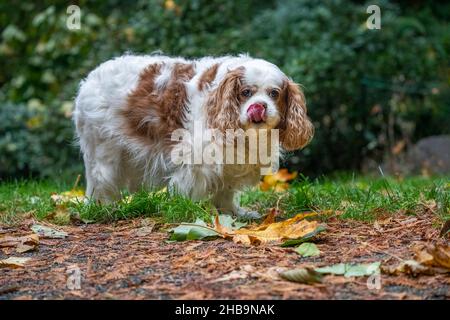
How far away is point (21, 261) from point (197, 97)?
5.71 feet

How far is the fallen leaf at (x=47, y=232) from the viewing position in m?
3.77

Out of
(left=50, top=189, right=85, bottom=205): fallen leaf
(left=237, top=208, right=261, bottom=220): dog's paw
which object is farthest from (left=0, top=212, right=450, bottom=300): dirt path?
(left=50, top=189, right=85, bottom=205): fallen leaf

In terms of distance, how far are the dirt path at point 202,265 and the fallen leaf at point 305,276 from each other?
0.09 feet

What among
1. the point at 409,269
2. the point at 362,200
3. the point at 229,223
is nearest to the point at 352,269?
the point at 409,269

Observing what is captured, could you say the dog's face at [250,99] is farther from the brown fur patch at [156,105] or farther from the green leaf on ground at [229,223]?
the green leaf on ground at [229,223]

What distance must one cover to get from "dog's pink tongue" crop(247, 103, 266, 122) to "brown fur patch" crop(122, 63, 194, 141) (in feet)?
1.84

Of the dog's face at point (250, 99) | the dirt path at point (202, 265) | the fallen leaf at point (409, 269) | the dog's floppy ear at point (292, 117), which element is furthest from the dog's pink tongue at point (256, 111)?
the fallen leaf at point (409, 269)

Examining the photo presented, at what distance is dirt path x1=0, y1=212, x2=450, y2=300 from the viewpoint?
2609 mm

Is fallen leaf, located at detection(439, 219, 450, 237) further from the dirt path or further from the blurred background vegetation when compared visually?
the blurred background vegetation

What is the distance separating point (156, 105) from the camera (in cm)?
468

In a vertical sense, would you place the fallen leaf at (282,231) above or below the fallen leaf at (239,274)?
below

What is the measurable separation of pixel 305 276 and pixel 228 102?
69.9 inches

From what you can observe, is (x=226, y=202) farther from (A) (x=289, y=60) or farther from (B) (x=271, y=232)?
(A) (x=289, y=60)

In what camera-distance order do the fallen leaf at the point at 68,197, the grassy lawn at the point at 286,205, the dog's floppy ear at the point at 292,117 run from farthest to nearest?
the fallen leaf at the point at 68,197
the dog's floppy ear at the point at 292,117
the grassy lawn at the point at 286,205
